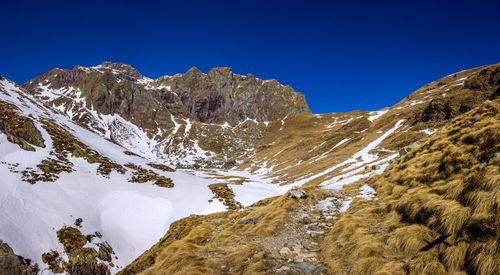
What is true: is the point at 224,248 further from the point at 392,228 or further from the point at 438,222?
the point at 438,222

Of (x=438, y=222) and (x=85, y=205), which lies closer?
(x=438, y=222)

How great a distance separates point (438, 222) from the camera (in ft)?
32.0

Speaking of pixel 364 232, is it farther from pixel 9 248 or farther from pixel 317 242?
pixel 9 248

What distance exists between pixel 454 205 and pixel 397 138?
2895 inches

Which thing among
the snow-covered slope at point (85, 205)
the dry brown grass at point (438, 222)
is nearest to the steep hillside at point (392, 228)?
the dry brown grass at point (438, 222)

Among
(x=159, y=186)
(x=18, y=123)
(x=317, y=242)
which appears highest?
(x=18, y=123)

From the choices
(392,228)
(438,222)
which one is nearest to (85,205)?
(392,228)

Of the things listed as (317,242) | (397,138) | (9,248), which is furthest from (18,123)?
(397,138)

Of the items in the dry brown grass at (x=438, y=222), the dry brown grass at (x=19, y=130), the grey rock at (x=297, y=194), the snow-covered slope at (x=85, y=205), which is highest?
the dry brown grass at (x=19, y=130)

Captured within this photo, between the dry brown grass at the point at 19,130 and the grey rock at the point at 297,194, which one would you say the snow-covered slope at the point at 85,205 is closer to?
the dry brown grass at the point at 19,130

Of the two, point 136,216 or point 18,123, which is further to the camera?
point 18,123

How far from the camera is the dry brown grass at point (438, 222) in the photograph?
25.6ft

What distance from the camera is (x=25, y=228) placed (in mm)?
21906

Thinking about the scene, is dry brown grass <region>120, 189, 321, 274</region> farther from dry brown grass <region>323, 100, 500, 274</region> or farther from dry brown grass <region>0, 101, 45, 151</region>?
dry brown grass <region>0, 101, 45, 151</region>
